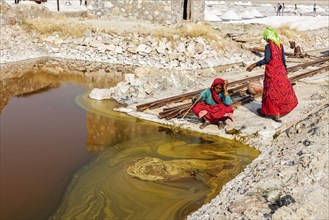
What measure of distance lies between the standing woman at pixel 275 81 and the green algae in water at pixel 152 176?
4.59ft

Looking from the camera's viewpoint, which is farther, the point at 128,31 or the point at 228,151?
the point at 128,31

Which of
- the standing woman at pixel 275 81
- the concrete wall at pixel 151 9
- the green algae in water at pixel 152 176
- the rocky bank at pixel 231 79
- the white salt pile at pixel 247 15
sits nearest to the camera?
the rocky bank at pixel 231 79

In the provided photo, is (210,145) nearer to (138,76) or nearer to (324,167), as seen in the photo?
(324,167)

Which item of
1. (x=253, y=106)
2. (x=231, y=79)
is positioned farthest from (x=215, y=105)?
(x=231, y=79)

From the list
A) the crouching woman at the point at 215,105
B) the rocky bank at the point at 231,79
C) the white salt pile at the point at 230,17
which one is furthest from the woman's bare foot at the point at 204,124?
the white salt pile at the point at 230,17

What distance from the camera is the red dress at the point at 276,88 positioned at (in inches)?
319

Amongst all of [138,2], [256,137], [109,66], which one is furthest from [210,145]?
[138,2]

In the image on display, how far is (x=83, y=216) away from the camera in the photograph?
514 cm

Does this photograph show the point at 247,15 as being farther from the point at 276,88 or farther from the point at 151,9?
the point at 276,88

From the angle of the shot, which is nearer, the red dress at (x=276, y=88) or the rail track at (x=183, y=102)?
the red dress at (x=276, y=88)

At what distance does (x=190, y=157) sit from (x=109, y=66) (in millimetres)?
11079

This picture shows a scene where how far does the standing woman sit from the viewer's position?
8.02 m

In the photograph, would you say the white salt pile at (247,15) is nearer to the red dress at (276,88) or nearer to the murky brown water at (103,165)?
the murky brown water at (103,165)

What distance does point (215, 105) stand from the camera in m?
8.09
